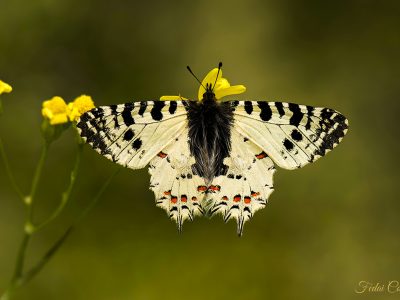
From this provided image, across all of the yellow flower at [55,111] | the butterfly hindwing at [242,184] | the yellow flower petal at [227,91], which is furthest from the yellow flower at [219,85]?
the yellow flower at [55,111]

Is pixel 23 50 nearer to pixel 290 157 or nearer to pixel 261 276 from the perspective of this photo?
pixel 261 276

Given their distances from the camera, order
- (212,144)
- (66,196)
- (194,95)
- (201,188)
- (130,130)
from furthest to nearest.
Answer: (194,95)
(212,144)
(201,188)
(130,130)
(66,196)

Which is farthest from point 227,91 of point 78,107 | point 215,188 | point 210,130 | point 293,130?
point 78,107

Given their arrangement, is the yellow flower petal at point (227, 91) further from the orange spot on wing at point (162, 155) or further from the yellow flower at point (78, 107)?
the yellow flower at point (78, 107)

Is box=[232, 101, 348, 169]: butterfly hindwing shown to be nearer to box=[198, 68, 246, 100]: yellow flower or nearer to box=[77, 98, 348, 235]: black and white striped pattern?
box=[77, 98, 348, 235]: black and white striped pattern

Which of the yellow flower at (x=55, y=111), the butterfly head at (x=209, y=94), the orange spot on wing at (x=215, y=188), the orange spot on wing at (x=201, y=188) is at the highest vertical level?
the butterfly head at (x=209, y=94)

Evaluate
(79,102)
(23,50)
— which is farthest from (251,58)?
(79,102)

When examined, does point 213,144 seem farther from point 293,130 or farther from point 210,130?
point 293,130
